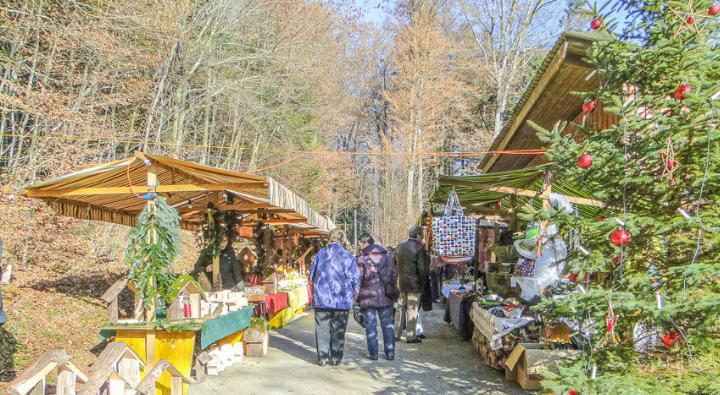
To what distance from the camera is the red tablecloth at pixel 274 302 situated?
1016 cm

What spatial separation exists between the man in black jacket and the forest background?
458 cm

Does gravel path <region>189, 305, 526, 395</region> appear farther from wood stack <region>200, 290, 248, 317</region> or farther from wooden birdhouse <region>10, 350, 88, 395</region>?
wooden birdhouse <region>10, 350, 88, 395</region>

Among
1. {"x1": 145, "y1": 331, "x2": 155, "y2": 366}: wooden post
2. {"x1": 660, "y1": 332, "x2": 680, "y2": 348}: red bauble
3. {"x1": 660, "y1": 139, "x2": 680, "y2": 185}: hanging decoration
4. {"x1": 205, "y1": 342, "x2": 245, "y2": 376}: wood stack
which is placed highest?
{"x1": 660, "y1": 139, "x2": 680, "y2": 185}: hanging decoration

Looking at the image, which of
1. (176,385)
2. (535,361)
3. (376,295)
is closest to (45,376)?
(176,385)

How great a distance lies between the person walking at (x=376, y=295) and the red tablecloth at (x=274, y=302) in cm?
278

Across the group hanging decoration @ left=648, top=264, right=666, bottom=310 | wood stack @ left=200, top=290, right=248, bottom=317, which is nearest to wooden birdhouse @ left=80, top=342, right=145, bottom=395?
wood stack @ left=200, top=290, right=248, bottom=317

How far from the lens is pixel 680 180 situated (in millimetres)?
3496

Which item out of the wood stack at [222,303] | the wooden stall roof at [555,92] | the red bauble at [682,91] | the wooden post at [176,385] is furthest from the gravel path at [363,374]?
the red bauble at [682,91]

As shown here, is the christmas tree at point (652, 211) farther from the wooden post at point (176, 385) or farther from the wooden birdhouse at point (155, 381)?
the wooden post at point (176, 385)

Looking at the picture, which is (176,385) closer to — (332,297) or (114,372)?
(114,372)

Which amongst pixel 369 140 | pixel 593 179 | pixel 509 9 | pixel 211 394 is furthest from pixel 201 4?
pixel 369 140

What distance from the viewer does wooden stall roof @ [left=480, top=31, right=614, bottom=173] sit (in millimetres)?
6523

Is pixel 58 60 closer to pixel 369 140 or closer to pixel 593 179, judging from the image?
pixel 593 179

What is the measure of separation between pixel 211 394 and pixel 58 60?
9347mm
